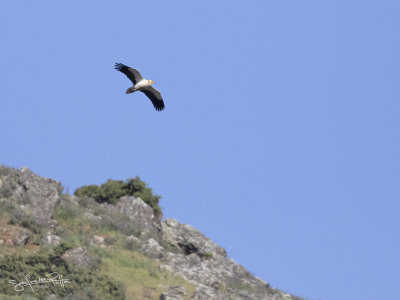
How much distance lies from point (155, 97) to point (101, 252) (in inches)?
317

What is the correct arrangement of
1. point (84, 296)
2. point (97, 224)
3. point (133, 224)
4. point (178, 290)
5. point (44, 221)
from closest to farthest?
1. point (84, 296)
2. point (178, 290)
3. point (44, 221)
4. point (97, 224)
5. point (133, 224)

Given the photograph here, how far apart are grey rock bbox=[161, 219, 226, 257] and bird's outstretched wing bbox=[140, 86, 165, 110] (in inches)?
469

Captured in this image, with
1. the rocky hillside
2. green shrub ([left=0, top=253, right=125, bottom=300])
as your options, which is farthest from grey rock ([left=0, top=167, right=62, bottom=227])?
green shrub ([left=0, top=253, right=125, bottom=300])

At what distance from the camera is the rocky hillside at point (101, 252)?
3466 cm

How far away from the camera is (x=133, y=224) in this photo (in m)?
45.7

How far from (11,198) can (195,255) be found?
9543mm

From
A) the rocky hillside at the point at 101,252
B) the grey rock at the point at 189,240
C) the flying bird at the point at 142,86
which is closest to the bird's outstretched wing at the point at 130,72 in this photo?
the flying bird at the point at 142,86

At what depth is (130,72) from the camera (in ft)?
112

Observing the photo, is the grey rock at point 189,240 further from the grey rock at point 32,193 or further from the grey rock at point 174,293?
the grey rock at point 174,293

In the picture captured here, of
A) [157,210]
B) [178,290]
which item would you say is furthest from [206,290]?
[157,210]

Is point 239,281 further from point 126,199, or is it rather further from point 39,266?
point 39,266

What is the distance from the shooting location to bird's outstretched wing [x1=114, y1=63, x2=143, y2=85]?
34.1 meters

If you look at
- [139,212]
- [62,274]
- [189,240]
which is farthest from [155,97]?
[139,212]

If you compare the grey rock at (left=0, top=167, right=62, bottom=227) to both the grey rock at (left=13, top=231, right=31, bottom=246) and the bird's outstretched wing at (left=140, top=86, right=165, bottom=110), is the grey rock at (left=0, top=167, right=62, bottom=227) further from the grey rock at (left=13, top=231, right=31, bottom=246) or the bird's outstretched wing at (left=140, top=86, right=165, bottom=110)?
the bird's outstretched wing at (left=140, top=86, right=165, bottom=110)
